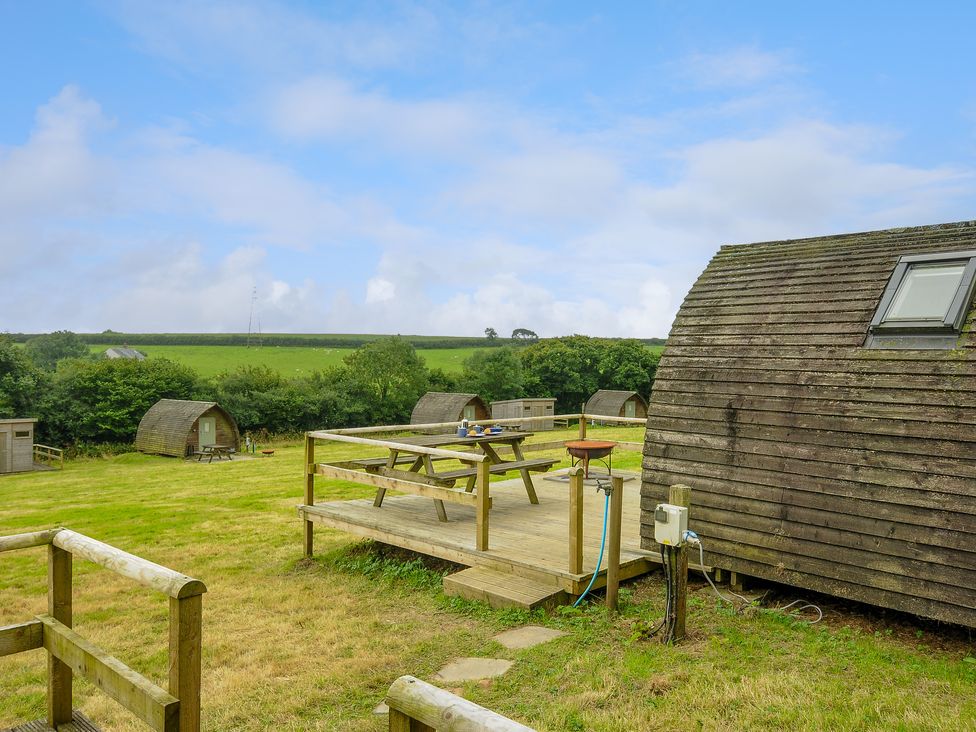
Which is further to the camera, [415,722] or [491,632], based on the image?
[491,632]

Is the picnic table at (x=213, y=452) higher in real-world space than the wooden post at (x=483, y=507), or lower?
lower

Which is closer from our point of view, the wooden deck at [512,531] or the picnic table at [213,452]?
the wooden deck at [512,531]

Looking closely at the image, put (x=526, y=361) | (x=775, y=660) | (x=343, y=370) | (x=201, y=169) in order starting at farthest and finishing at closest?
(x=526, y=361), (x=343, y=370), (x=201, y=169), (x=775, y=660)

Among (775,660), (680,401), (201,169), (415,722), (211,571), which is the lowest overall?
(211,571)

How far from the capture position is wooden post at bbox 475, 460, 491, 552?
7387mm

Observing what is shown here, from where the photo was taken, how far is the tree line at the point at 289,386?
92.9ft

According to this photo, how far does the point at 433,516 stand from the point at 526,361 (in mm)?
41496

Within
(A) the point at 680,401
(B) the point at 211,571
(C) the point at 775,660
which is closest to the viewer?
(C) the point at 775,660

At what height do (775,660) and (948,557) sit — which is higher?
(948,557)

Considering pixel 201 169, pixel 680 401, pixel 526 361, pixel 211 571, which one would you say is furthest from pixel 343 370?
pixel 680 401

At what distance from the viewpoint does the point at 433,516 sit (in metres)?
9.44

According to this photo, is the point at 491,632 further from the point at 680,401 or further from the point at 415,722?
the point at 415,722

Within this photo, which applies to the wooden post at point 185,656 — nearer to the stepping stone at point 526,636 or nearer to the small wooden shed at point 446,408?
the stepping stone at point 526,636

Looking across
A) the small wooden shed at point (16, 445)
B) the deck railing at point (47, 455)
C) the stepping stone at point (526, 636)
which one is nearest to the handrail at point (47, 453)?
the deck railing at point (47, 455)
